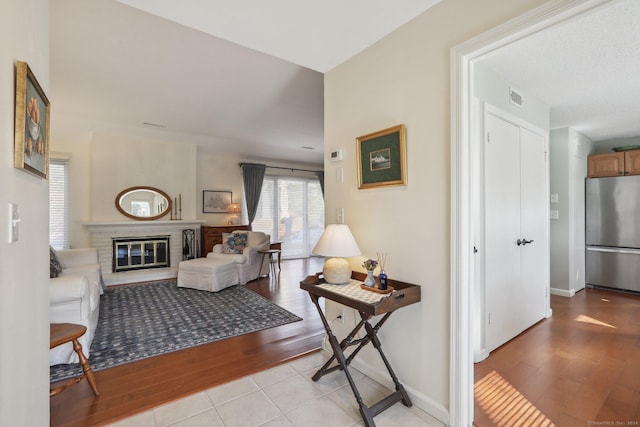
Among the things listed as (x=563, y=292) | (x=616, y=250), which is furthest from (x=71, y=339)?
(x=616, y=250)

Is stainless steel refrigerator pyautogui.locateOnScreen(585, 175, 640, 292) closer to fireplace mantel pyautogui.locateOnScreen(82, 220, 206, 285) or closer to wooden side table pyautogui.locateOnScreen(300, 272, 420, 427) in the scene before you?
wooden side table pyautogui.locateOnScreen(300, 272, 420, 427)

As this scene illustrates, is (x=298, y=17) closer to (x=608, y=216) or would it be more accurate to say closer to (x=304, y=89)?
(x=304, y=89)

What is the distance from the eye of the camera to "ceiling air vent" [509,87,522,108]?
280cm

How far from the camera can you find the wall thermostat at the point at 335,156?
2.48 m

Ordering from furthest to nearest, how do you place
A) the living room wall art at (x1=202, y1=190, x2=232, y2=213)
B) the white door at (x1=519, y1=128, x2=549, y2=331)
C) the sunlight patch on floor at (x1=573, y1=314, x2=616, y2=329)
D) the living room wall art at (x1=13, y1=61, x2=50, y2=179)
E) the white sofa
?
the living room wall art at (x1=202, y1=190, x2=232, y2=213) → the sunlight patch on floor at (x1=573, y1=314, x2=616, y2=329) → the white door at (x1=519, y1=128, x2=549, y2=331) → the white sofa → the living room wall art at (x1=13, y1=61, x2=50, y2=179)

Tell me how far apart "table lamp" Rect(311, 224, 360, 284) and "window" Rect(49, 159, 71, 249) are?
5.57m

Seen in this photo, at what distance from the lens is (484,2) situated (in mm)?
1557

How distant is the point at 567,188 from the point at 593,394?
120 inches

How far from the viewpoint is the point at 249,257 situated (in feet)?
16.9

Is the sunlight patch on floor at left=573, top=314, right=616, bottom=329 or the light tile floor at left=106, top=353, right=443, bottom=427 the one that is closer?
the light tile floor at left=106, top=353, right=443, bottom=427

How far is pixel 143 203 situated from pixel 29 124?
519 cm

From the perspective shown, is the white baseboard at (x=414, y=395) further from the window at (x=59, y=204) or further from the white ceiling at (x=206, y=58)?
the window at (x=59, y=204)

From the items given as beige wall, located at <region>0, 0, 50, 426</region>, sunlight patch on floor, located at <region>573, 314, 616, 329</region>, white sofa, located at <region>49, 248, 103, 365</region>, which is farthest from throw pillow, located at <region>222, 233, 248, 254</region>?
sunlight patch on floor, located at <region>573, 314, 616, 329</region>

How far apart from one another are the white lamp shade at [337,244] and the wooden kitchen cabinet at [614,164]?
486 centimetres
